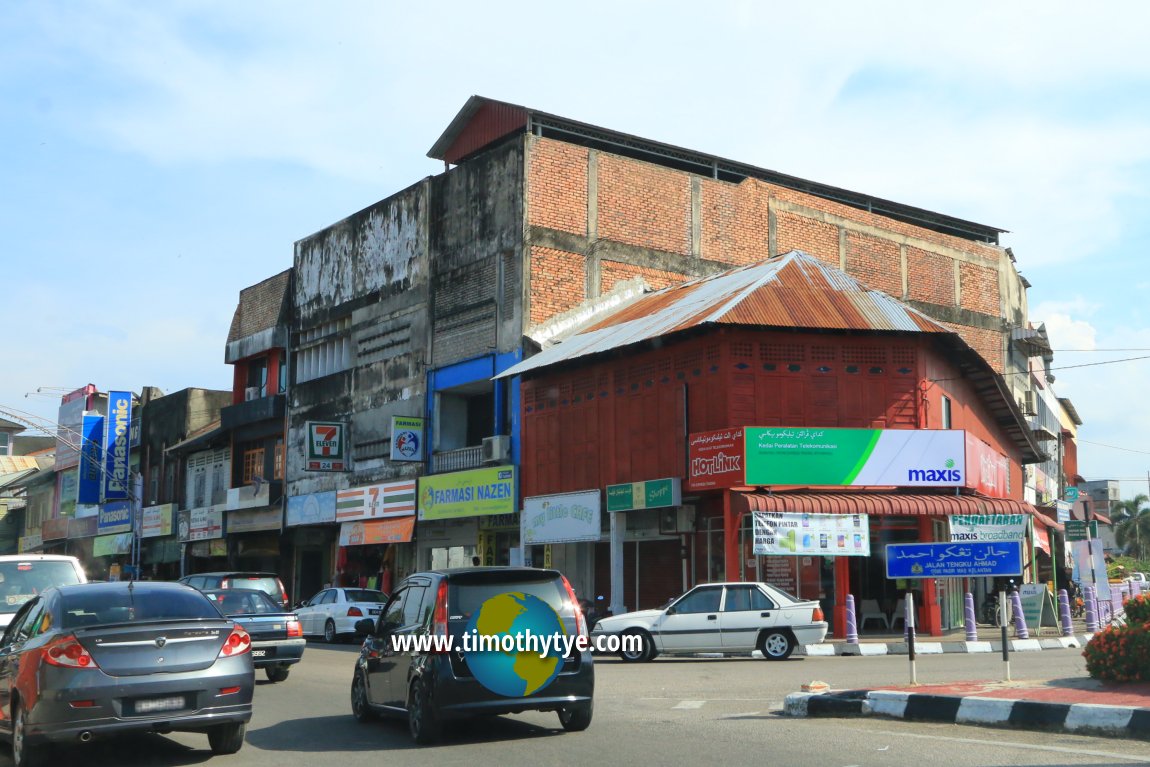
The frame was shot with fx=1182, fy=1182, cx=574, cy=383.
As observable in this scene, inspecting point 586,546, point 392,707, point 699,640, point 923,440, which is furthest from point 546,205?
point 392,707

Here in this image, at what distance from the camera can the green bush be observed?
455 inches

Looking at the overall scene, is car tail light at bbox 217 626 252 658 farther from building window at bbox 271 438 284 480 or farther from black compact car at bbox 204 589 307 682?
building window at bbox 271 438 284 480

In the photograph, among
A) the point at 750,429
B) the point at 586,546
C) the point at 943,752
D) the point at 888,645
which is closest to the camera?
the point at 943,752

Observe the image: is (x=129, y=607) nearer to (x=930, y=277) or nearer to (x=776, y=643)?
(x=776, y=643)

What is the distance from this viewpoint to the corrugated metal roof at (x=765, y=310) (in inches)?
1059

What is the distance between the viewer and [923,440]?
27.0 meters

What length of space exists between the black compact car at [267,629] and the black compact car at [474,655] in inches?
252

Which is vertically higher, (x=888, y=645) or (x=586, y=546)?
(x=586, y=546)

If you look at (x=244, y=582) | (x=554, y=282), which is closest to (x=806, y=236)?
(x=554, y=282)

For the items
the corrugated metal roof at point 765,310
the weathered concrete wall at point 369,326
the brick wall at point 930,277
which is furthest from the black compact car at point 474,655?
the brick wall at point 930,277

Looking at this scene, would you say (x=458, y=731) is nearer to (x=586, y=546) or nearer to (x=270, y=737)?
(x=270, y=737)

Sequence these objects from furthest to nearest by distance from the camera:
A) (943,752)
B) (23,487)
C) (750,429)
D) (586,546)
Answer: (23,487)
(586,546)
(750,429)
(943,752)

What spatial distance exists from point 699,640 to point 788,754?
12.1m

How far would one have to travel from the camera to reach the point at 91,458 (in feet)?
183
